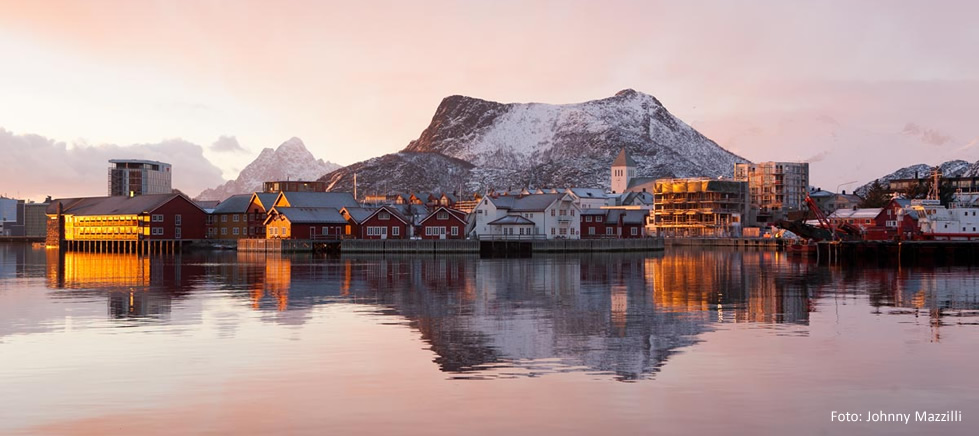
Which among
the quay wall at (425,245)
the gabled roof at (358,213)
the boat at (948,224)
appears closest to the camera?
the quay wall at (425,245)

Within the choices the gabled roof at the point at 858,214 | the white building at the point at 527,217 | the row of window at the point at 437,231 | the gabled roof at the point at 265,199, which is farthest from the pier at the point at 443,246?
the gabled roof at the point at 858,214

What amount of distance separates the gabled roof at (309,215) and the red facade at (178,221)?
23.6 metres

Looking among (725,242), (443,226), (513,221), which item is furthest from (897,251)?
(725,242)

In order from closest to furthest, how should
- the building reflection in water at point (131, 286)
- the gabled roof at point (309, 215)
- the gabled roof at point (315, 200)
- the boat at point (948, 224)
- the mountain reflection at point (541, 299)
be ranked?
the mountain reflection at point (541, 299), the building reflection in water at point (131, 286), the boat at point (948, 224), the gabled roof at point (309, 215), the gabled roof at point (315, 200)

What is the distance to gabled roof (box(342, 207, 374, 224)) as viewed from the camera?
134950 mm

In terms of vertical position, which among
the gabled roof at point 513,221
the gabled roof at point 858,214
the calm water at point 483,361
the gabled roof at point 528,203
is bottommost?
the calm water at point 483,361

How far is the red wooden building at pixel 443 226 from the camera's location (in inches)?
5094

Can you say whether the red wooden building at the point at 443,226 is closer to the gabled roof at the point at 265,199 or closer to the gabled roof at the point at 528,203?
the gabled roof at the point at 528,203

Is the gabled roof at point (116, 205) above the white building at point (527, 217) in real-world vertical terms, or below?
above

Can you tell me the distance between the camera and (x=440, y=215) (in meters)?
130

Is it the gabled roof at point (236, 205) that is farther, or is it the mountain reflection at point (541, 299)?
the gabled roof at point (236, 205)

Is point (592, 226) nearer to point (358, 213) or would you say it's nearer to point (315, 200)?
point (358, 213)

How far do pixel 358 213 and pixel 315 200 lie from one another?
22.0ft

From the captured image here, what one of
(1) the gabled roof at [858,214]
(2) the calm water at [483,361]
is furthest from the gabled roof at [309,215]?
(2) the calm water at [483,361]
